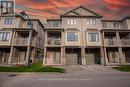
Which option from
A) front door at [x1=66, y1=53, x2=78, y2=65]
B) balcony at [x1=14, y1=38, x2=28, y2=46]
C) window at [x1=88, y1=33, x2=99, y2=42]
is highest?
window at [x1=88, y1=33, x2=99, y2=42]

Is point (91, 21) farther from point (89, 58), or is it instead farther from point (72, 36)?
point (89, 58)

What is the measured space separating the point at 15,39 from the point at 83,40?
14.0m

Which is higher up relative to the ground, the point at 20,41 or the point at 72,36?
the point at 72,36

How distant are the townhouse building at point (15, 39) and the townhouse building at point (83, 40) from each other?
373cm

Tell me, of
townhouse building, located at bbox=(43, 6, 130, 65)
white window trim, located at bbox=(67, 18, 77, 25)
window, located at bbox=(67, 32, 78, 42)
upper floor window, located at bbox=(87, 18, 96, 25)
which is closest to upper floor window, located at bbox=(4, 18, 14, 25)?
townhouse building, located at bbox=(43, 6, 130, 65)

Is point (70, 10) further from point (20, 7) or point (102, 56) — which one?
point (102, 56)

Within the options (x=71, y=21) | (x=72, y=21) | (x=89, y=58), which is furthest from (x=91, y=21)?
(x=89, y=58)

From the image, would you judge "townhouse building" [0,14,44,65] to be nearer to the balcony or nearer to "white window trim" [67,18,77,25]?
the balcony

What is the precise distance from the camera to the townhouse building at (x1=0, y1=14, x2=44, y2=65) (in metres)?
21.0

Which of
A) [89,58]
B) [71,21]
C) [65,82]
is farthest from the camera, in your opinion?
[71,21]

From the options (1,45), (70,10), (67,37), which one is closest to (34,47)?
(1,45)

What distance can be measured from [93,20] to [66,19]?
5.97 meters

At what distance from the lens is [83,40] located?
2127 centimetres

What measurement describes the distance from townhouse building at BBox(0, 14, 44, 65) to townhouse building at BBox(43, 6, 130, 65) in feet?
12.2
